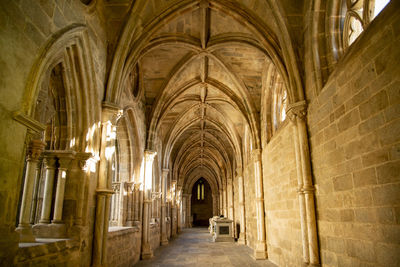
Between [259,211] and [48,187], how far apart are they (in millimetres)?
6811

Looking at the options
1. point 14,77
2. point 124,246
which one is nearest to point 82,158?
point 14,77

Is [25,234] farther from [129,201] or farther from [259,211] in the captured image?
[259,211]

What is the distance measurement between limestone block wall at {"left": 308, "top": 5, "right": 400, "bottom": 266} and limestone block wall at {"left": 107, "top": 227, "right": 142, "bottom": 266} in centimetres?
428

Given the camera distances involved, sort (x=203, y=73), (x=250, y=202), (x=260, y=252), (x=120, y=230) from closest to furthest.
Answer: (x=120, y=230), (x=260, y=252), (x=203, y=73), (x=250, y=202)

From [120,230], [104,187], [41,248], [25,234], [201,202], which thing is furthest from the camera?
[201,202]

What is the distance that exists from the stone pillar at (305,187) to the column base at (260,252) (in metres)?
3.96

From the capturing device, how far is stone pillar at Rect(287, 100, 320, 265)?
205 inches

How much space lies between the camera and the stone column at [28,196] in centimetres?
395

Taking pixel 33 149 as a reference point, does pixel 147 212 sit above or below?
below

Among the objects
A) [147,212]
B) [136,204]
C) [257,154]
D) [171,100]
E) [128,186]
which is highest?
[171,100]

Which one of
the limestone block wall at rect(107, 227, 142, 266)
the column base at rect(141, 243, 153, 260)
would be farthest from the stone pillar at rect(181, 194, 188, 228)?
the limestone block wall at rect(107, 227, 142, 266)

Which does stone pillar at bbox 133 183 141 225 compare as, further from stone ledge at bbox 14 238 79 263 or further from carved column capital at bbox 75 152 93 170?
stone ledge at bbox 14 238 79 263

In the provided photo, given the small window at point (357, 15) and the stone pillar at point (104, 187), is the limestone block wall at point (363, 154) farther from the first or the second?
the stone pillar at point (104, 187)

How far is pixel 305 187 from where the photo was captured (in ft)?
17.6
